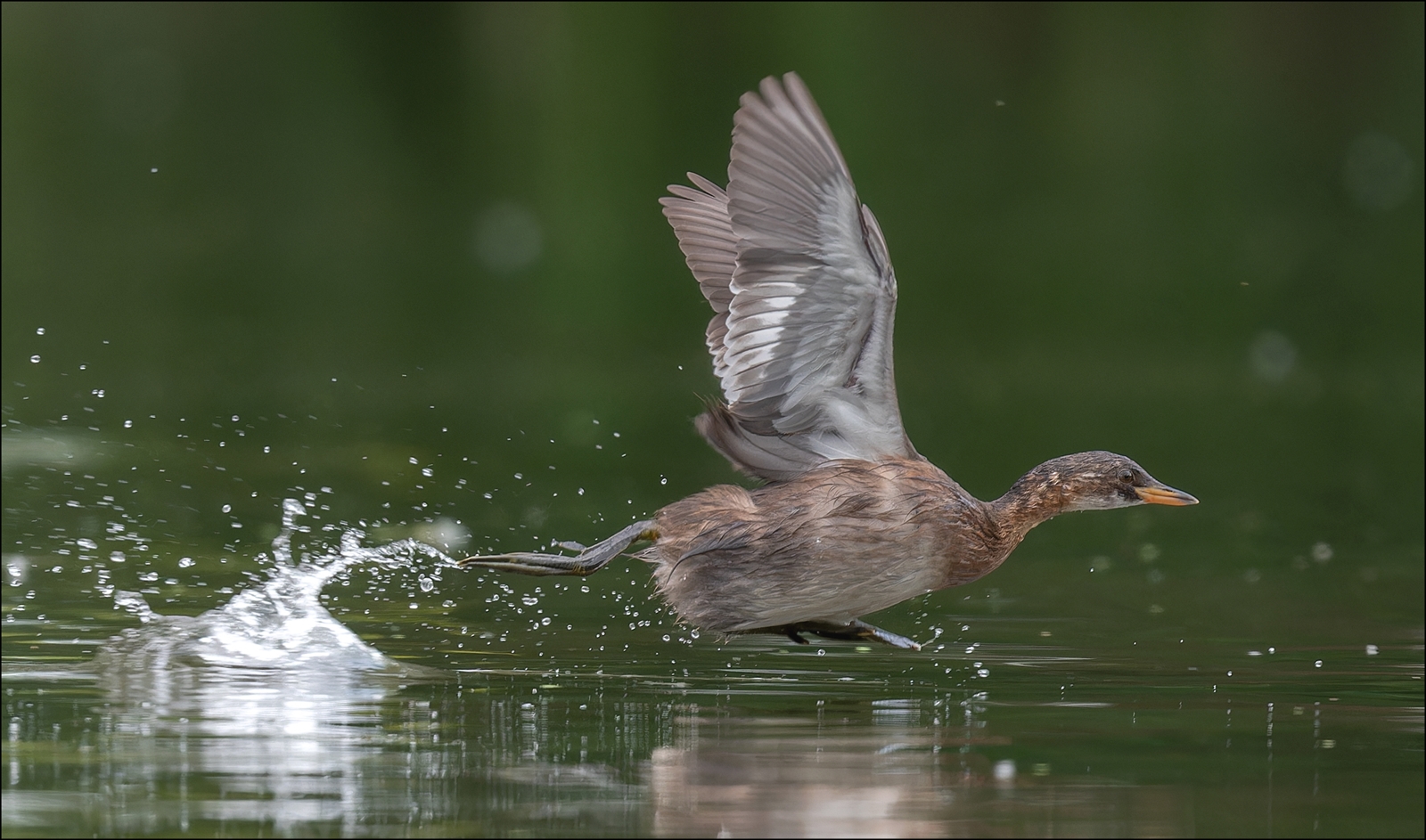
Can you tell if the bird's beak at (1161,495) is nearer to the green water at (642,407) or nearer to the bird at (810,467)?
the bird at (810,467)

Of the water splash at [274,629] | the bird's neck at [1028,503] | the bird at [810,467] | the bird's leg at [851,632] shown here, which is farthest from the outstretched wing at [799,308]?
the water splash at [274,629]

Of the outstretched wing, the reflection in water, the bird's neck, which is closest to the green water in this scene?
the reflection in water

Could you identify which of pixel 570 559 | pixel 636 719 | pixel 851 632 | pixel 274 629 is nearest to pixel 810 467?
pixel 851 632

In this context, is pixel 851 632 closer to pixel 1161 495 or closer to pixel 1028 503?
pixel 1028 503

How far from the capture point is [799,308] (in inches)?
325

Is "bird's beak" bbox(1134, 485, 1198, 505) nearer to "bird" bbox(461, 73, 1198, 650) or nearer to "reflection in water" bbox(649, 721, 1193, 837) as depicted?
"bird" bbox(461, 73, 1198, 650)

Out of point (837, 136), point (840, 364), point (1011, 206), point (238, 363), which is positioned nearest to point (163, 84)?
point (837, 136)

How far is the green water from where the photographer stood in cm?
677

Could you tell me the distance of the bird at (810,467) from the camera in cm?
804

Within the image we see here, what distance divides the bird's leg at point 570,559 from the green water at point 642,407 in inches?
13.4

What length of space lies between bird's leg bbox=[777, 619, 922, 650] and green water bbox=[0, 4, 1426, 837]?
12 cm

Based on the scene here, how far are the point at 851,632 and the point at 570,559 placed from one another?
118 centimetres

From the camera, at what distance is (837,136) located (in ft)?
91.9

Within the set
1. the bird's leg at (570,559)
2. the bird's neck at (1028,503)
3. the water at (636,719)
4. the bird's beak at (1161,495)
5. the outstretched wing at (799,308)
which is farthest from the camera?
the bird's beak at (1161,495)
